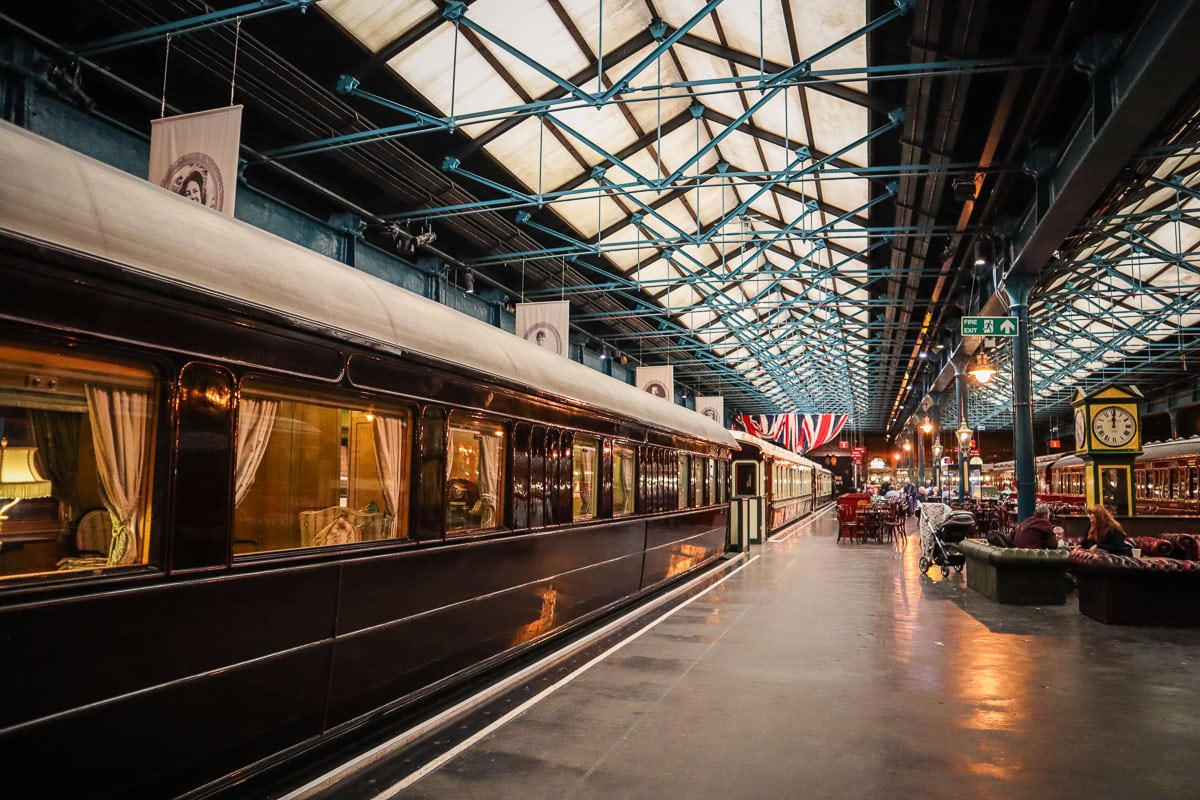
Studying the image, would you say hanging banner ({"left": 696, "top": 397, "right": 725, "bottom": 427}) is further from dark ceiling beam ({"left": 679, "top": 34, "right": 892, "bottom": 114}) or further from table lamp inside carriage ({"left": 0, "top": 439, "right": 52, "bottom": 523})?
table lamp inside carriage ({"left": 0, "top": 439, "right": 52, "bottom": 523})

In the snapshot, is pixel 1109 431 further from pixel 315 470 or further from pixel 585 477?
pixel 315 470

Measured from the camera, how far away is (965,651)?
7949 millimetres

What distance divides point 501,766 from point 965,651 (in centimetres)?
549

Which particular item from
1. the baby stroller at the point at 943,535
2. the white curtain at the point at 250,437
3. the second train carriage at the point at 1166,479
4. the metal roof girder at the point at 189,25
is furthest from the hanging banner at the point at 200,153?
the second train carriage at the point at 1166,479

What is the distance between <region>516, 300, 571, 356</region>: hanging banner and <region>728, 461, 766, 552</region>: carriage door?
6.97 metres

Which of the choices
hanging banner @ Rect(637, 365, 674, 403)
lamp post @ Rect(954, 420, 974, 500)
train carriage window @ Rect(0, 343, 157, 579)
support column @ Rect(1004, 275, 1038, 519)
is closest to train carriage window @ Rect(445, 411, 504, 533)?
train carriage window @ Rect(0, 343, 157, 579)

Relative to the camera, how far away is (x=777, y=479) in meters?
27.5

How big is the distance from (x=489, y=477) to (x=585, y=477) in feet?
7.58

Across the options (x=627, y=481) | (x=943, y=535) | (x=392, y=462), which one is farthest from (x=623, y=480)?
(x=943, y=535)

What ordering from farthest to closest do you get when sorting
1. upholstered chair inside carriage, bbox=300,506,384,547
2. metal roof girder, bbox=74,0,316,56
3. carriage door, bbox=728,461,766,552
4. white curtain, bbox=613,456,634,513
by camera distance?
carriage door, bbox=728,461,766,552
white curtain, bbox=613,456,634,513
metal roof girder, bbox=74,0,316,56
upholstered chair inside carriage, bbox=300,506,384,547

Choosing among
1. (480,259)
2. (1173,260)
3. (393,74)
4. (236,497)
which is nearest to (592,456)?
(236,497)

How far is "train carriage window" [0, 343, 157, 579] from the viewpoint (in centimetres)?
305

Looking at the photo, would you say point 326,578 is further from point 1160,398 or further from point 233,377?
point 1160,398

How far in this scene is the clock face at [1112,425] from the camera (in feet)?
51.1
